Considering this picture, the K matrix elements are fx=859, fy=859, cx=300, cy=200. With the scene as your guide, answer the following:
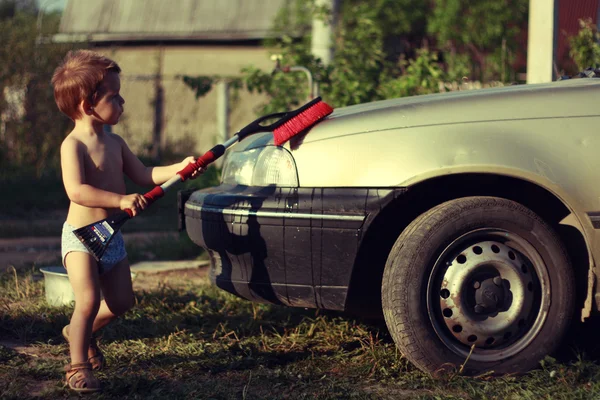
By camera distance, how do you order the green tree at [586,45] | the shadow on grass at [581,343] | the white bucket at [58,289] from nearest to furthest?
the shadow on grass at [581,343], the white bucket at [58,289], the green tree at [586,45]

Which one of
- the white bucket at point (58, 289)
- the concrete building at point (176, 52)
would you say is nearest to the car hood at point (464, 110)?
the white bucket at point (58, 289)

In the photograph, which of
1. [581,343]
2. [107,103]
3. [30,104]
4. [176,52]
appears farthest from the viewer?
[176,52]

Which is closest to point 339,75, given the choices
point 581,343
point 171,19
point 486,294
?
point 581,343

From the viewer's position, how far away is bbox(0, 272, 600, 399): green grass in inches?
129

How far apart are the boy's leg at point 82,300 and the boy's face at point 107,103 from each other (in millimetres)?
547

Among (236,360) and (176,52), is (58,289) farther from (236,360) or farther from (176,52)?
(176,52)

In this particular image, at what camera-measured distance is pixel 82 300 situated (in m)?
3.34

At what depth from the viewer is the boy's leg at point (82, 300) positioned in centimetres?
333

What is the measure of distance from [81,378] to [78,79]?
115 cm

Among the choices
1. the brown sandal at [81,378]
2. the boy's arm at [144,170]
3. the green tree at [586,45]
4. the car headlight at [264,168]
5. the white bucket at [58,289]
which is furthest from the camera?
the green tree at [586,45]

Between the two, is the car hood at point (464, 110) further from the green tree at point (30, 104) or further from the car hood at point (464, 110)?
the green tree at point (30, 104)

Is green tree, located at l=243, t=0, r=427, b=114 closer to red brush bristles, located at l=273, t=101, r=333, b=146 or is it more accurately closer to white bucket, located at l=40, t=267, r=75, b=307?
white bucket, located at l=40, t=267, r=75, b=307

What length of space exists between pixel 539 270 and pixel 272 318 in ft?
5.24

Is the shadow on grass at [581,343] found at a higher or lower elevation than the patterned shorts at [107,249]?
lower
